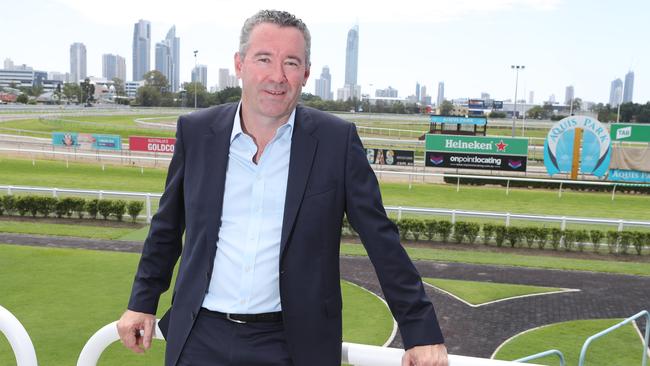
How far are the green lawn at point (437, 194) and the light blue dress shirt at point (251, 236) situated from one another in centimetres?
2259

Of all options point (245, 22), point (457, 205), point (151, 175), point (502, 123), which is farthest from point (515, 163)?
point (502, 123)

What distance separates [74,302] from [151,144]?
25.1 m

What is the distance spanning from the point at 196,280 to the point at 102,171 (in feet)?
102

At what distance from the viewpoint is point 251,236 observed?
233 centimetres

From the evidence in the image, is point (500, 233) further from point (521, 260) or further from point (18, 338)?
point (18, 338)

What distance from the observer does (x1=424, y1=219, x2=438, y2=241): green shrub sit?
18.9m

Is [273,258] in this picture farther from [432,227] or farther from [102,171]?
[102,171]

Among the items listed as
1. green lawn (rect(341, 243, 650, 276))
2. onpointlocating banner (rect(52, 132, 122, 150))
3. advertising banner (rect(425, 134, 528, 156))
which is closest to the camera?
green lawn (rect(341, 243, 650, 276))

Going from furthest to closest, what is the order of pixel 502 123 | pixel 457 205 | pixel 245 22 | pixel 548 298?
1. pixel 502 123
2. pixel 457 205
3. pixel 548 298
4. pixel 245 22

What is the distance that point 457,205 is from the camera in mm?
25391

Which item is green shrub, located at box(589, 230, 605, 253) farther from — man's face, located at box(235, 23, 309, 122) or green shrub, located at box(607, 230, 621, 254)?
man's face, located at box(235, 23, 309, 122)

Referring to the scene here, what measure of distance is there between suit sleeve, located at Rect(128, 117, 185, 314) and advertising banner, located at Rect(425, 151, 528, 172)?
2981cm

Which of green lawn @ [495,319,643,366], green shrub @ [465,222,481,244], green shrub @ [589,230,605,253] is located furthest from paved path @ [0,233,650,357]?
green shrub @ [589,230,605,253]

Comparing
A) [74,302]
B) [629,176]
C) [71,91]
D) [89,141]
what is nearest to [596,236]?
[629,176]
